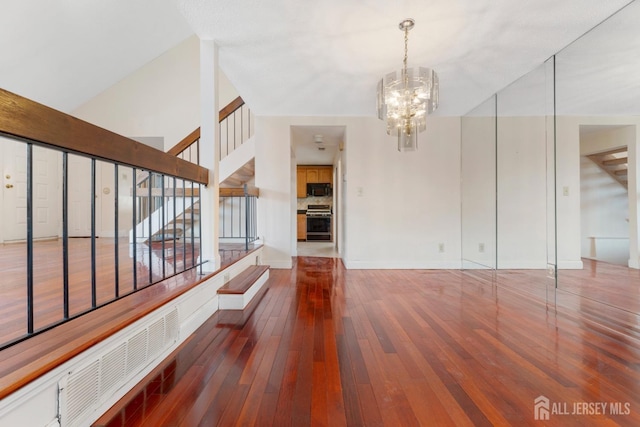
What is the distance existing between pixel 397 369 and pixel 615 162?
2537mm

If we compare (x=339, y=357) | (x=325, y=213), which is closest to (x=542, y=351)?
(x=339, y=357)

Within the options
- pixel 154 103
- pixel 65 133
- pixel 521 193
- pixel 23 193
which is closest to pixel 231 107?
pixel 154 103

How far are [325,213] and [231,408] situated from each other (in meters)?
6.49

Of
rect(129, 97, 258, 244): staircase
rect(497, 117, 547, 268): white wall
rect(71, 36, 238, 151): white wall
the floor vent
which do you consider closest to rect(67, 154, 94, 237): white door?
rect(71, 36, 238, 151): white wall

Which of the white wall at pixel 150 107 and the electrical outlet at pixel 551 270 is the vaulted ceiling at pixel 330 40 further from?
the electrical outlet at pixel 551 270

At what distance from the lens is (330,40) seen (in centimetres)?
225

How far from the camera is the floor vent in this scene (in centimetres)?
91

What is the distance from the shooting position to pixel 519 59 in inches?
102

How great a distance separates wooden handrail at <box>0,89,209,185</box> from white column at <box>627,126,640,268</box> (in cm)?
346

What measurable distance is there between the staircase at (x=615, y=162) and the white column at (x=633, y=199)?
2 centimetres

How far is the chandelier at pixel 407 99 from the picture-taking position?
2318 mm

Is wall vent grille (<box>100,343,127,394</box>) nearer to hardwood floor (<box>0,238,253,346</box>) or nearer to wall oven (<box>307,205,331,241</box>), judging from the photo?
hardwood floor (<box>0,238,253,346</box>)

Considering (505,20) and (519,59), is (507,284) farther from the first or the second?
(505,20)

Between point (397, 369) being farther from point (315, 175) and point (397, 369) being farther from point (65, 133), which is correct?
point (315, 175)
